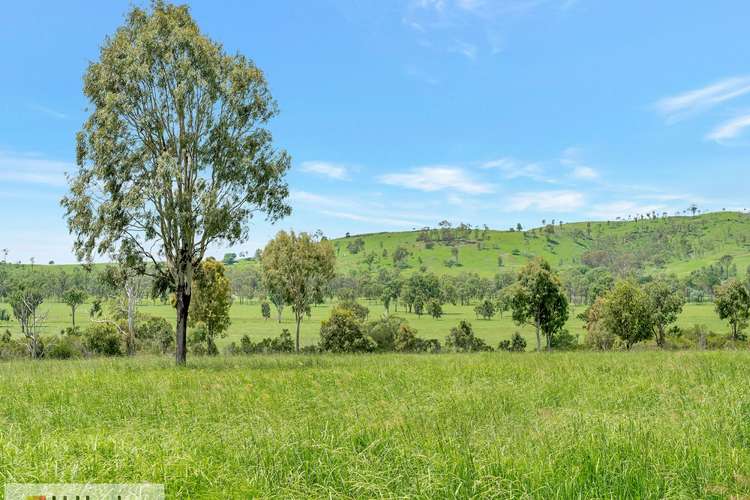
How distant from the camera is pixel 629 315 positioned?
57.0 meters

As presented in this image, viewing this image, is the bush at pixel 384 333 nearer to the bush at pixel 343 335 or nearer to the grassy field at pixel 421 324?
the bush at pixel 343 335

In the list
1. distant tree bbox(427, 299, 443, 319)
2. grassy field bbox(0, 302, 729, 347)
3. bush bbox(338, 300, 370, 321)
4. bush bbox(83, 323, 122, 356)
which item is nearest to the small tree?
bush bbox(83, 323, 122, 356)

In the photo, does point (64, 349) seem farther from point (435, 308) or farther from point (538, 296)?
point (435, 308)

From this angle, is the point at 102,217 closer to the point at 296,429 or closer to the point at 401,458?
the point at 296,429

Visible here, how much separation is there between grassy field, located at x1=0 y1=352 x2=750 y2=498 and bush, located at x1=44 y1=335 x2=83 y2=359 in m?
40.1

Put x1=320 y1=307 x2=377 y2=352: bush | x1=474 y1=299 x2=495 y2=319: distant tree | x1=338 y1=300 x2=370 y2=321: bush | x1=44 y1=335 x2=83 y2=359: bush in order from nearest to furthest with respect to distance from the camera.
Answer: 1. x1=44 y1=335 x2=83 y2=359: bush
2. x1=320 y1=307 x2=377 y2=352: bush
3. x1=338 y1=300 x2=370 y2=321: bush
4. x1=474 y1=299 x2=495 y2=319: distant tree

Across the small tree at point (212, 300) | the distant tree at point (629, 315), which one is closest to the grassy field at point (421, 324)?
the distant tree at point (629, 315)

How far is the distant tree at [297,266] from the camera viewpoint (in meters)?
51.4

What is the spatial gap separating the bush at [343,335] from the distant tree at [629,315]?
2885 cm

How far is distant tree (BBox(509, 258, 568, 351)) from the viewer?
50344 millimetres

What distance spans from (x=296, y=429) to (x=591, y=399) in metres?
6.94

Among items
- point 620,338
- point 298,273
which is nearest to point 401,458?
point 298,273

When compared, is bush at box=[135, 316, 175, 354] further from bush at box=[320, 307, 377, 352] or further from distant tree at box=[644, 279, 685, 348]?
distant tree at box=[644, 279, 685, 348]

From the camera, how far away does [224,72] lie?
81.4 feet
